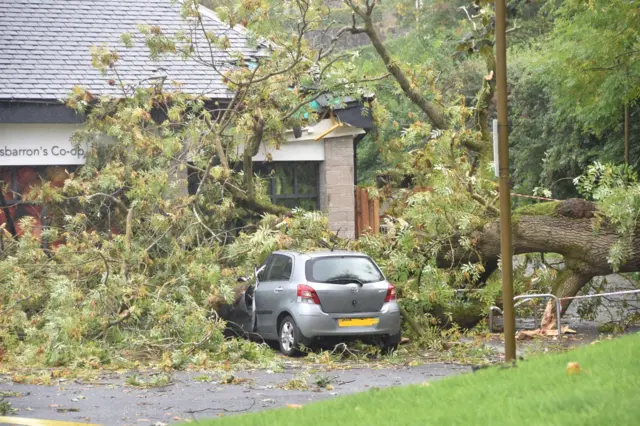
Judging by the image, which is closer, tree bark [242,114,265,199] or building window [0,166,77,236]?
tree bark [242,114,265,199]

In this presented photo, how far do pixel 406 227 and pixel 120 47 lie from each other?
10.5 metres

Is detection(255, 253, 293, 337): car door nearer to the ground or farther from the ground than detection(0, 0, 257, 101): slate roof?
nearer to the ground

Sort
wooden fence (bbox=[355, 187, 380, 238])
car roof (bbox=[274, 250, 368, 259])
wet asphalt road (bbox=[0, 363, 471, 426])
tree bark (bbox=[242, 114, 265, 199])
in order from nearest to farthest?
wet asphalt road (bbox=[0, 363, 471, 426]) < car roof (bbox=[274, 250, 368, 259]) < tree bark (bbox=[242, 114, 265, 199]) < wooden fence (bbox=[355, 187, 380, 238])

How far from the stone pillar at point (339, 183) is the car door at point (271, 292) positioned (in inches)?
321

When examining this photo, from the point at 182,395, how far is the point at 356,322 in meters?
4.35

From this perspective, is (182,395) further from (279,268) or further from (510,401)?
(279,268)

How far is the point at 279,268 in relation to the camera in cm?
1670

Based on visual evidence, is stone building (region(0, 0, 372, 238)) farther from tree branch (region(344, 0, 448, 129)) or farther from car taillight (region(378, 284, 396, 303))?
car taillight (region(378, 284, 396, 303))

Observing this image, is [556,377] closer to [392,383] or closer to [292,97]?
[392,383]

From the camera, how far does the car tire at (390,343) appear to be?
628 inches

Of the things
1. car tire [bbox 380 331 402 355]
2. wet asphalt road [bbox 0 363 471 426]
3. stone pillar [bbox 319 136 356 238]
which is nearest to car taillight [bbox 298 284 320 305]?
car tire [bbox 380 331 402 355]

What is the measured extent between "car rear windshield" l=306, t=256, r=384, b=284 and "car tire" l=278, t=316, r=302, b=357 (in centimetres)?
75

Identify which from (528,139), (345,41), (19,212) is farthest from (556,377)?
(345,41)

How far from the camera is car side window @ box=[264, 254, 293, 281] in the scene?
1636cm
